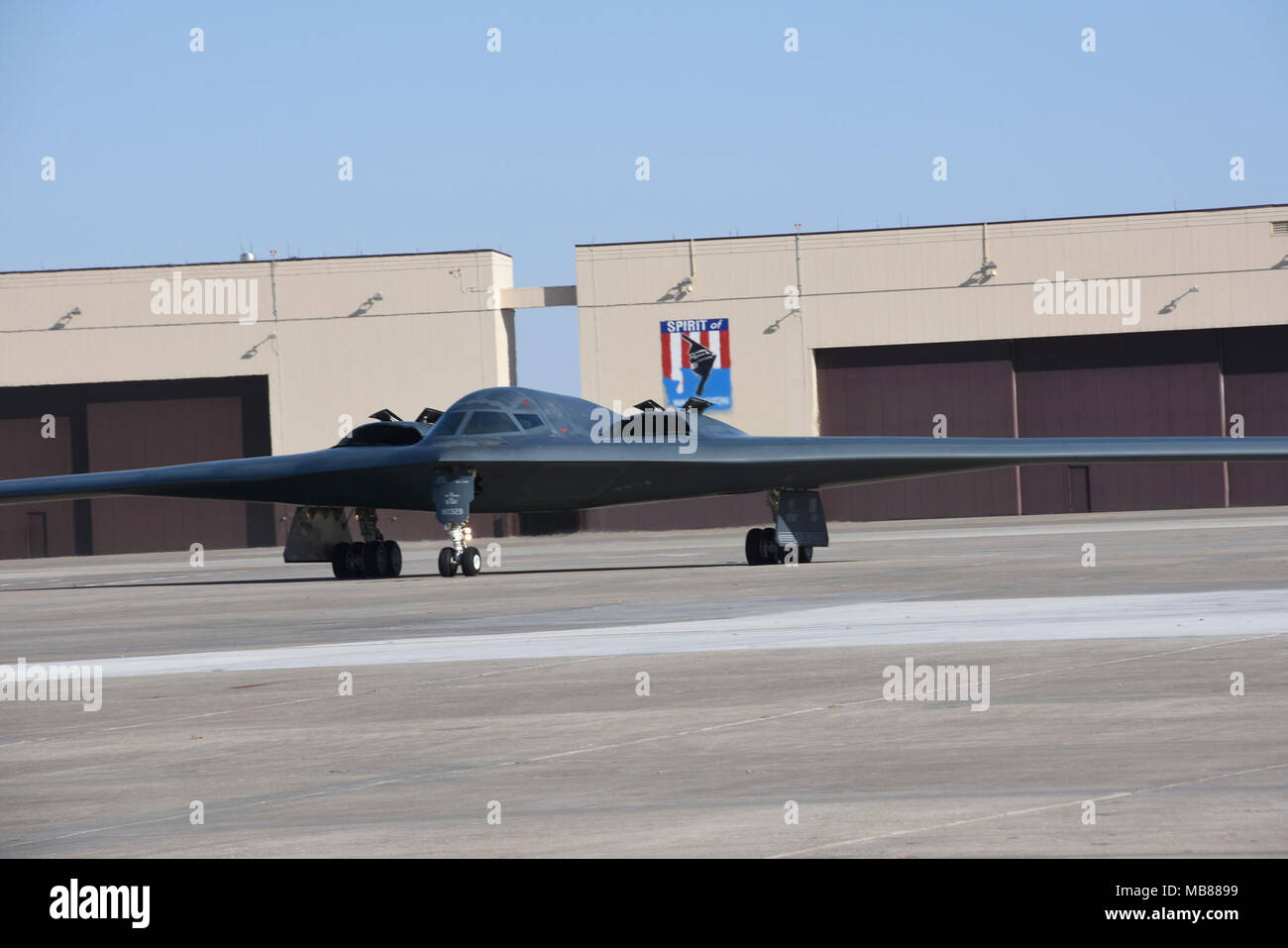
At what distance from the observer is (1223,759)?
23.3 ft

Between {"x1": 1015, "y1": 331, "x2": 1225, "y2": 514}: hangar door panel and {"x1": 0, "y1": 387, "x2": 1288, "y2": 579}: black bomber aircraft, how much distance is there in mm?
21232

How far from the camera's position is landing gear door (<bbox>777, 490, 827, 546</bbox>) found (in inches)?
954

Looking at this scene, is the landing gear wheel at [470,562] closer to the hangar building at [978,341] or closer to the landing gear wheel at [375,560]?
the landing gear wheel at [375,560]

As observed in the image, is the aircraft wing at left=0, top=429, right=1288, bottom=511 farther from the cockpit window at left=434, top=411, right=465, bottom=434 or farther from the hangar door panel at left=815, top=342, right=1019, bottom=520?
the hangar door panel at left=815, top=342, right=1019, bottom=520

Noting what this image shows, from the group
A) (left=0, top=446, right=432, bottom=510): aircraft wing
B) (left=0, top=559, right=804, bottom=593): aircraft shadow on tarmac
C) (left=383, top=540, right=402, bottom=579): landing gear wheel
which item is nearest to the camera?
(left=0, top=446, right=432, bottom=510): aircraft wing

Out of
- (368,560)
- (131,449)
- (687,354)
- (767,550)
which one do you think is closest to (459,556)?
(368,560)

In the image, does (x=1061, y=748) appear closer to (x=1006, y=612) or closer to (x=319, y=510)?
(x=1006, y=612)

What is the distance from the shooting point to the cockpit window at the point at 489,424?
23.6 m

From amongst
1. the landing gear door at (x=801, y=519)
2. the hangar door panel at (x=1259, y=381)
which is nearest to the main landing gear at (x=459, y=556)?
the landing gear door at (x=801, y=519)

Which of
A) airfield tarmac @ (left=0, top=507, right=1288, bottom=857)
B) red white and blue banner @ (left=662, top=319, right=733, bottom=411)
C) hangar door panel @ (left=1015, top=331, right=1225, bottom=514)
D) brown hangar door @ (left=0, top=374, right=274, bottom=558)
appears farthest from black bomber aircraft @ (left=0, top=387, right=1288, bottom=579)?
brown hangar door @ (left=0, top=374, right=274, bottom=558)

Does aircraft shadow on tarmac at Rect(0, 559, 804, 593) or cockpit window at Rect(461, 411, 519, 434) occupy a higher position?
cockpit window at Rect(461, 411, 519, 434)

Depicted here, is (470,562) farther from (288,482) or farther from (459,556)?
(288,482)

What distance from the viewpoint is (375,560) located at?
81.5 ft

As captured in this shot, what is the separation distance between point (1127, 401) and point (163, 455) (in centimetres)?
2978
